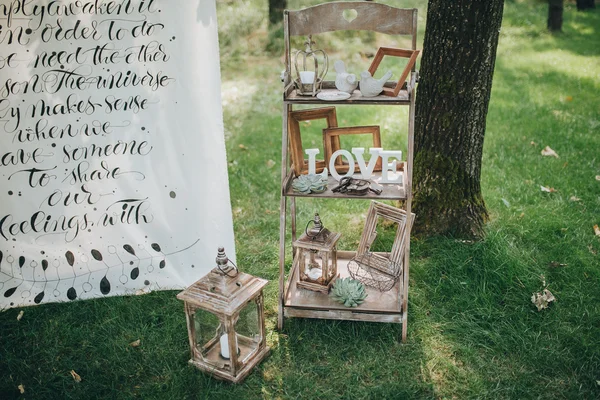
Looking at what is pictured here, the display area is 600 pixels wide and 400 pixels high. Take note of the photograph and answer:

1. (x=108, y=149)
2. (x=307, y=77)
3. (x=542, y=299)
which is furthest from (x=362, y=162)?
(x=108, y=149)

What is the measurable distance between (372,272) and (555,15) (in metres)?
8.20

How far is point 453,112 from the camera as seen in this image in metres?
3.65

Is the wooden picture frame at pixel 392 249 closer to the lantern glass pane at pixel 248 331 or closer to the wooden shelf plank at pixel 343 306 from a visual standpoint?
the wooden shelf plank at pixel 343 306

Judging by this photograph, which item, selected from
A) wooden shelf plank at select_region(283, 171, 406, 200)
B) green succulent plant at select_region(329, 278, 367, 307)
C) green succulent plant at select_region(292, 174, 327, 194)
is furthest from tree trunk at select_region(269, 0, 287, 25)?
green succulent plant at select_region(329, 278, 367, 307)

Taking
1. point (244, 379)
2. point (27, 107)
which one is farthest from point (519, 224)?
point (27, 107)

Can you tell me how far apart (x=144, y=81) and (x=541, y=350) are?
2.76 m

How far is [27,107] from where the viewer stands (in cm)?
328

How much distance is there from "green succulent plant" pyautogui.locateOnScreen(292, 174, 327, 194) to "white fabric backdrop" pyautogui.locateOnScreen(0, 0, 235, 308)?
26.4 inches

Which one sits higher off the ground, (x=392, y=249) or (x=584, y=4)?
(x=584, y=4)

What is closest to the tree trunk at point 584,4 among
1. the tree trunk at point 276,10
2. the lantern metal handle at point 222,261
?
the tree trunk at point 276,10

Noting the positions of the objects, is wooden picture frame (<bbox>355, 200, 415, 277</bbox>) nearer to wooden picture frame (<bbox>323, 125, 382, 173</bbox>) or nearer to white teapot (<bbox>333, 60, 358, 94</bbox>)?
wooden picture frame (<bbox>323, 125, 382, 173</bbox>)

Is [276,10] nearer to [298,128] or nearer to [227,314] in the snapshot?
[298,128]

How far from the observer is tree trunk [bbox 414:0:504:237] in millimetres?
3459

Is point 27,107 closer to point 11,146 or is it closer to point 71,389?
point 11,146
